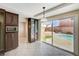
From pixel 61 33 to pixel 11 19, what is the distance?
296 centimetres

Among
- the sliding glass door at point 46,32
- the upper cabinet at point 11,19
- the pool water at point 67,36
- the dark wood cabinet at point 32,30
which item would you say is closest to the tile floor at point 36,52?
the pool water at point 67,36

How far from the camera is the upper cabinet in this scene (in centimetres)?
537

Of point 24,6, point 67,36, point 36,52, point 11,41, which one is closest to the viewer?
point 24,6

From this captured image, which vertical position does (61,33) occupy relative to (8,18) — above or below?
below

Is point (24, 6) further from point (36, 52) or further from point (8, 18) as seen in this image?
point (36, 52)

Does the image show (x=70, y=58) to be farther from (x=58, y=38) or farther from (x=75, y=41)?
(x=58, y=38)

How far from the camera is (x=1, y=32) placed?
190 inches

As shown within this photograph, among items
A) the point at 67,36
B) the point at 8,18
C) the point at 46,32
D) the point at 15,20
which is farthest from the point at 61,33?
the point at 8,18

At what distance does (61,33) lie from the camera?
6504 millimetres

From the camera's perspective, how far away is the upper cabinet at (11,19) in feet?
17.6

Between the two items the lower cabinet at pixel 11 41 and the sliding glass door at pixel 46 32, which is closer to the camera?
the lower cabinet at pixel 11 41

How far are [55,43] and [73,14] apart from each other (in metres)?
2.90

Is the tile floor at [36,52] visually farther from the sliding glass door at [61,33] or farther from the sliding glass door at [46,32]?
the sliding glass door at [46,32]

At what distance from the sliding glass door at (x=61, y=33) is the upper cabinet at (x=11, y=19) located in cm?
255
